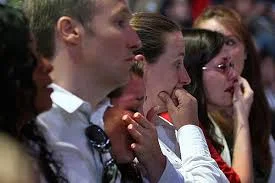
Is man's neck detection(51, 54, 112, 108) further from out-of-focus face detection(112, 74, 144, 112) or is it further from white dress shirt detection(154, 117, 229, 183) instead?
white dress shirt detection(154, 117, 229, 183)

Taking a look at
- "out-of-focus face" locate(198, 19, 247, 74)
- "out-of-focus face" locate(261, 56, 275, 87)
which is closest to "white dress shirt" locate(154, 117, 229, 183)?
"out-of-focus face" locate(198, 19, 247, 74)

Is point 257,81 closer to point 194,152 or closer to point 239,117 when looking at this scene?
point 239,117

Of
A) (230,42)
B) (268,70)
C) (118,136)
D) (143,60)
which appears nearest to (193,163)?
(118,136)

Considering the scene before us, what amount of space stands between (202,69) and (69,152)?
161 cm

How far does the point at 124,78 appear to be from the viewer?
8.18 ft

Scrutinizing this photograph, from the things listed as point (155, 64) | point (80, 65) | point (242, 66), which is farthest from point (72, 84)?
point (242, 66)

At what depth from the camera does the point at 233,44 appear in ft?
14.6

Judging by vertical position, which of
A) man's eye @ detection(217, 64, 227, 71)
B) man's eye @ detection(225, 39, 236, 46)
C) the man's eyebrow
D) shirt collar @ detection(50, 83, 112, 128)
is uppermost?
the man's eyebrow

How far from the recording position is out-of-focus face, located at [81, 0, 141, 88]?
2.44 metres

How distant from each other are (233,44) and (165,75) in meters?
1.32

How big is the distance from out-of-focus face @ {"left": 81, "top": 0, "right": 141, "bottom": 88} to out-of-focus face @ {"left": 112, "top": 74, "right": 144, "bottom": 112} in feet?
0.68

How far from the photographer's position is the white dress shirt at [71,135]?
7.54ft

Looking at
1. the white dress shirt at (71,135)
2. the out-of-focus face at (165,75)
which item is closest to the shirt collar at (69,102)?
the white dress shirt at (71,135)

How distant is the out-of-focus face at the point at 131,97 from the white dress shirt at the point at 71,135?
13.1 inches
